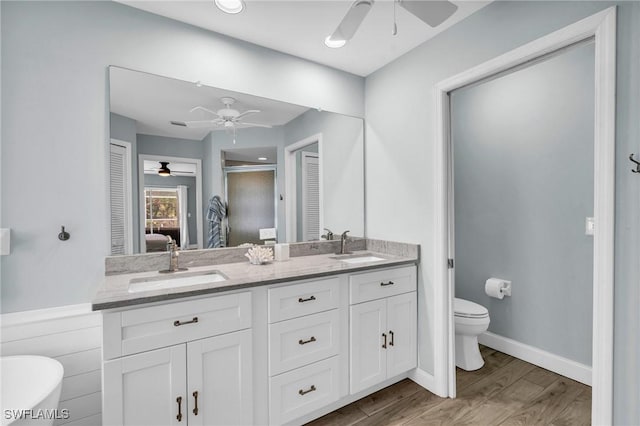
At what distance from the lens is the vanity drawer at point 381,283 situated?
1.92 metres

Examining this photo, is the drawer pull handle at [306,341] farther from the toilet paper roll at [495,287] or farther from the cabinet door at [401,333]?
the toilet paper roll at [495,287]

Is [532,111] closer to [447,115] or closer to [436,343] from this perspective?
[447,115]

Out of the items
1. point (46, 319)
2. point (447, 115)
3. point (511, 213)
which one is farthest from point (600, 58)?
point (46, 319)

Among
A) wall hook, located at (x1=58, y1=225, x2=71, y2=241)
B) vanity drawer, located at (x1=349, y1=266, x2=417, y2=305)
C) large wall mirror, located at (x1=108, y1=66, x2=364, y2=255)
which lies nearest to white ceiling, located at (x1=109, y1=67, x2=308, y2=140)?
large wall mirror, located at (x1=108, y1=66, x2=364, y2=255)

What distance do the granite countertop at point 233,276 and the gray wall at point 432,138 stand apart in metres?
0.39

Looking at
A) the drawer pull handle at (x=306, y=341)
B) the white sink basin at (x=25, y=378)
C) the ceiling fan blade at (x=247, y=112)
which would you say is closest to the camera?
the white sink basin at (x=25, y=378)

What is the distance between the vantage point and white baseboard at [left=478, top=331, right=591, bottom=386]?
2191 mm

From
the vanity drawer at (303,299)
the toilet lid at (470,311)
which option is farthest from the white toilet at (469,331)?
the vanity drawer at (303,299)

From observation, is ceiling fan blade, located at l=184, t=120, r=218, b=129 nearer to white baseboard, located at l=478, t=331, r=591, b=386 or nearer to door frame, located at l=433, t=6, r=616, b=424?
door frame, located at l=433, t=6, r=616, b=424

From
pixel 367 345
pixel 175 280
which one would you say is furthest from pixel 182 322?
pixel 367 345

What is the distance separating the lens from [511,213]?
260cm

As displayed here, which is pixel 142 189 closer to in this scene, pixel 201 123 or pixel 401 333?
pixel 201 123

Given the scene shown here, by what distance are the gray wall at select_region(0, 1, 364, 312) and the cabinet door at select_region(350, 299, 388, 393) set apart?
5.01 feet

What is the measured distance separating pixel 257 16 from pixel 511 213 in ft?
8.09
